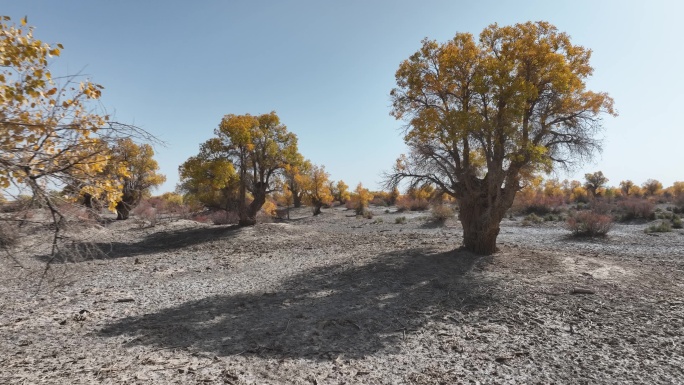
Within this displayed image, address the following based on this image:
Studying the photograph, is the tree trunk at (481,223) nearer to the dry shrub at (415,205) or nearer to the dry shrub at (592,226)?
the dry shrub at (592,226)

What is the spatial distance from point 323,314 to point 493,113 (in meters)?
7.87

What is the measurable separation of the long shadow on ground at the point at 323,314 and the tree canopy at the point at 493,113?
272 centimetres

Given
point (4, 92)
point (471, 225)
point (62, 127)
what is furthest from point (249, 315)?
point (471, 225)

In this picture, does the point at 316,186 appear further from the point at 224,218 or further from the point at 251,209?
the point at 251,209

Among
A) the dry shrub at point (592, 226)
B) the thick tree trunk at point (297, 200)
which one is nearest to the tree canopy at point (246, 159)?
the dry shrub at point (592, 226)

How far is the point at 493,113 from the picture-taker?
36.0 ft

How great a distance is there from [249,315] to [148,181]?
2514 centimetres

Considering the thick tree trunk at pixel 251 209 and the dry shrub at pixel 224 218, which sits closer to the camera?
the thick tree trunk at pixel 251 209

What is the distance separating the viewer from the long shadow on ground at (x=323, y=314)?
5750 mm

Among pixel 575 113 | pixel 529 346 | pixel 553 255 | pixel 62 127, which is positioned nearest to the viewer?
pixel 62 127

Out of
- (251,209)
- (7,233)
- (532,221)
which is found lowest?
(532,221)

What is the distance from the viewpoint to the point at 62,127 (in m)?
3.36

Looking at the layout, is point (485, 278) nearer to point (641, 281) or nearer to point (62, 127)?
point (641, 281)

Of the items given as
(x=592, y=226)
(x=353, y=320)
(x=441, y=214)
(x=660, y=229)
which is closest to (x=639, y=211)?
(x=660, y=229)
